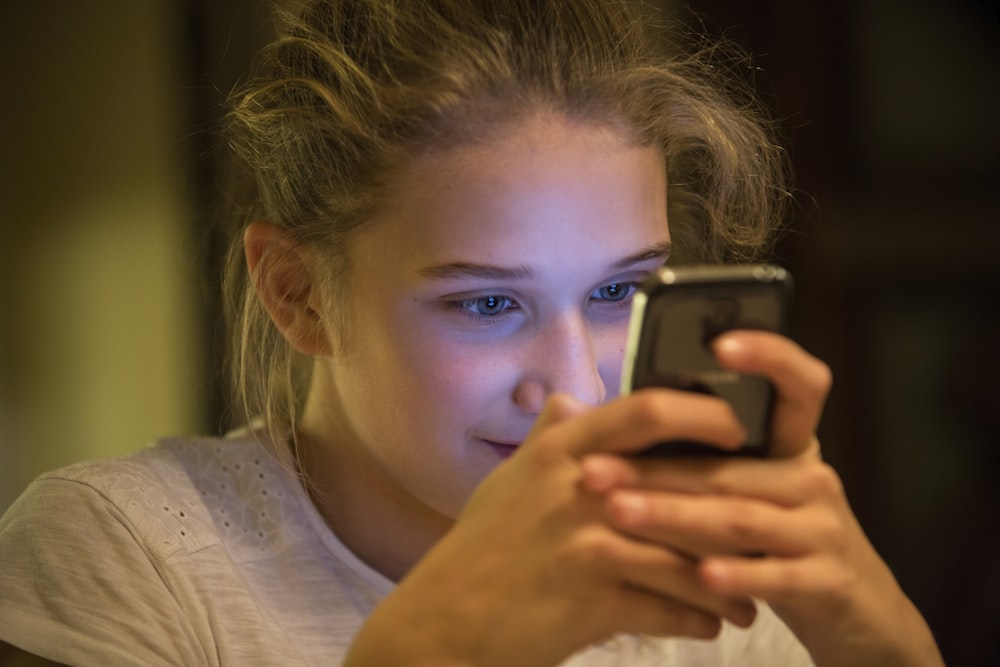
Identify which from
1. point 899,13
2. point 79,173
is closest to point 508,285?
point 899,13

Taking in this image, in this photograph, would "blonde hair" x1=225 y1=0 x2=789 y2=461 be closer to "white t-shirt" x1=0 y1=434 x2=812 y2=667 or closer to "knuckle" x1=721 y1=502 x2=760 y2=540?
"white t-shirt" x1=0 y1=434 x2=812 y2=667

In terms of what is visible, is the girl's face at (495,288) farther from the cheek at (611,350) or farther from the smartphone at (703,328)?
the smartphone at (703,328)

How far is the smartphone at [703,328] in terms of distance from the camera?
1.70ft

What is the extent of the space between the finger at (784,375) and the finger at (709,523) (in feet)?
0.12

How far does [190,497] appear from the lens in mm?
945

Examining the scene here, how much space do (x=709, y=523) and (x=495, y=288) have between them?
13.2 inches

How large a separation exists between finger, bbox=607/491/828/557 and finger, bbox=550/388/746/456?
1.0 inches

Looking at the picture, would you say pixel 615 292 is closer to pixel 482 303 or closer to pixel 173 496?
pixel 482 303

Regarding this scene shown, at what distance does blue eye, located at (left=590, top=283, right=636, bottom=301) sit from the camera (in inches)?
34.7

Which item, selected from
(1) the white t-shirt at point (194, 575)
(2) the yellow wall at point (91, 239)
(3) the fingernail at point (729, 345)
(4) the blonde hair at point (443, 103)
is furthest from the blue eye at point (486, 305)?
(2) the yellow wall at point (91, 239)

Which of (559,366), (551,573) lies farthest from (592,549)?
(559,366)

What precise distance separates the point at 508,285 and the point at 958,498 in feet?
3.45

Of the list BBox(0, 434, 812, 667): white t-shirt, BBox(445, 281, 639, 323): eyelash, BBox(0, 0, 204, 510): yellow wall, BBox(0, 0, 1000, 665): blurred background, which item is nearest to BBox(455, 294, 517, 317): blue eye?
BBox(445, 281, 639, 323): eyelash

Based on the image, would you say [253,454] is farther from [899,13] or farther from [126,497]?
[899,13]
